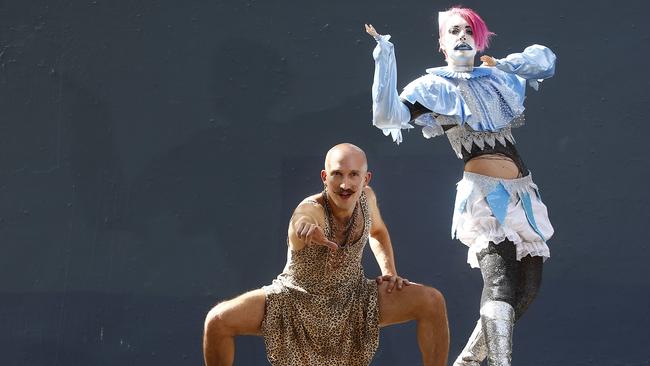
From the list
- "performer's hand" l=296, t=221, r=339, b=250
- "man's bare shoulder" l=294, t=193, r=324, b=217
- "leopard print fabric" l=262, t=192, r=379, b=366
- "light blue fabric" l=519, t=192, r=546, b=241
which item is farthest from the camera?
"light blue fabric" l=519, t=192, r=546, b=241

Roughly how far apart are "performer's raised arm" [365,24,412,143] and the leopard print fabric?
39 centimetres

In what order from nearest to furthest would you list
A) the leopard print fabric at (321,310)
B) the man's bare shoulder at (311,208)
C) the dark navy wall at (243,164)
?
1. the man's bare shoulder at (311,208)
2. the leopard print fabric at (321,310)
3. the dark navy wall at (243,164)

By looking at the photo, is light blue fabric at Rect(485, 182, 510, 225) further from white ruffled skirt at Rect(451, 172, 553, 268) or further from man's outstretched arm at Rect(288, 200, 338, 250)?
man's outstretched arm at Rect(288, 200, 338, 250)

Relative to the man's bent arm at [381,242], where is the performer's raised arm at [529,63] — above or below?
above

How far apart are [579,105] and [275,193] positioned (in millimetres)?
1492

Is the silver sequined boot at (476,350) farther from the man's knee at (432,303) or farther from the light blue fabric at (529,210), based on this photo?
the light blue fabric at (529,210)

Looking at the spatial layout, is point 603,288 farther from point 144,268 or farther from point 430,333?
point 144,268

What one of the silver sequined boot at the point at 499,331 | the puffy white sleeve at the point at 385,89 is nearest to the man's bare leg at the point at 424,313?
the silver sequined boot at the point at 499,331

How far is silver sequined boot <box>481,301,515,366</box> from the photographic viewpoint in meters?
5.01

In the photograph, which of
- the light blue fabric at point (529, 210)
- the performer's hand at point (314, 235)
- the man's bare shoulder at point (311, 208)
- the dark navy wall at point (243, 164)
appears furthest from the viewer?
the dark navy wall at point (243, 164)

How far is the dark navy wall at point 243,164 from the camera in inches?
244

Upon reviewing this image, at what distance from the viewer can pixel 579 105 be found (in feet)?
20.7

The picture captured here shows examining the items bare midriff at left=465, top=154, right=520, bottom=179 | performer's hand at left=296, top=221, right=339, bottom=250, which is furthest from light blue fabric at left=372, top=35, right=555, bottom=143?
performer's hand at left=296, top=221, right=339, bottom=250

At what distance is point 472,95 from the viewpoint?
526cm
